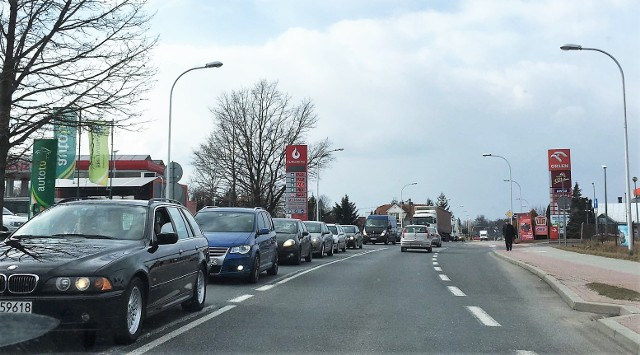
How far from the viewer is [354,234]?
38.7 metres

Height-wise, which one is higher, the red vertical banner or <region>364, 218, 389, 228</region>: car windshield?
the red vertical banner

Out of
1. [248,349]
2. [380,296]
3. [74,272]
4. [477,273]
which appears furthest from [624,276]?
[74,272]

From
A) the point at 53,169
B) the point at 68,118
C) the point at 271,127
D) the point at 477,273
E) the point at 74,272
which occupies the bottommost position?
the point at 477,273

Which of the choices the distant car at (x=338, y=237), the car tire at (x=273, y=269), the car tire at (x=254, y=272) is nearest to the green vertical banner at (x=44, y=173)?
the car tire at (x=273, y=269)

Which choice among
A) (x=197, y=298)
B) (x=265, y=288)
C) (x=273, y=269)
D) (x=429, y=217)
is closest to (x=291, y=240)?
(x=273, y=269)

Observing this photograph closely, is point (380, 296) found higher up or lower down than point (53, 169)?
lower down

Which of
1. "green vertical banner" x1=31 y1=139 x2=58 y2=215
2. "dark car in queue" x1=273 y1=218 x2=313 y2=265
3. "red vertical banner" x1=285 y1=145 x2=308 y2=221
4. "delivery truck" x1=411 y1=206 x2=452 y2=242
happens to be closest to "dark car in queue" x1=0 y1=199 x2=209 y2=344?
"green vertical banner" x1=31 y1=139 x2=58 y2=215

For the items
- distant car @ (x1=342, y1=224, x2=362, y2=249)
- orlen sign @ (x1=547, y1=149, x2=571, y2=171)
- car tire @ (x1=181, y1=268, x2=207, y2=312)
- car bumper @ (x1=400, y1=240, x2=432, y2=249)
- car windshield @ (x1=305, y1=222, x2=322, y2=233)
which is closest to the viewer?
car tire @ (x1=181, y1=268, x2=207, y2=312)

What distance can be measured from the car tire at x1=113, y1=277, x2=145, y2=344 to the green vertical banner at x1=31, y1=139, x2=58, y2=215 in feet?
36.7

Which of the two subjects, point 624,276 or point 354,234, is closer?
point 624,276

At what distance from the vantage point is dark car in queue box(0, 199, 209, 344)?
5.75 m

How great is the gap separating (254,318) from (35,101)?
9852 mm

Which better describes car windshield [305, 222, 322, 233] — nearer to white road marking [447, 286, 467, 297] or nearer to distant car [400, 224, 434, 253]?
distant car [400, 224, 434, 253]

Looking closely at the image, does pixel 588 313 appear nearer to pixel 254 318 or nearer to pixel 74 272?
pixel 254 318
